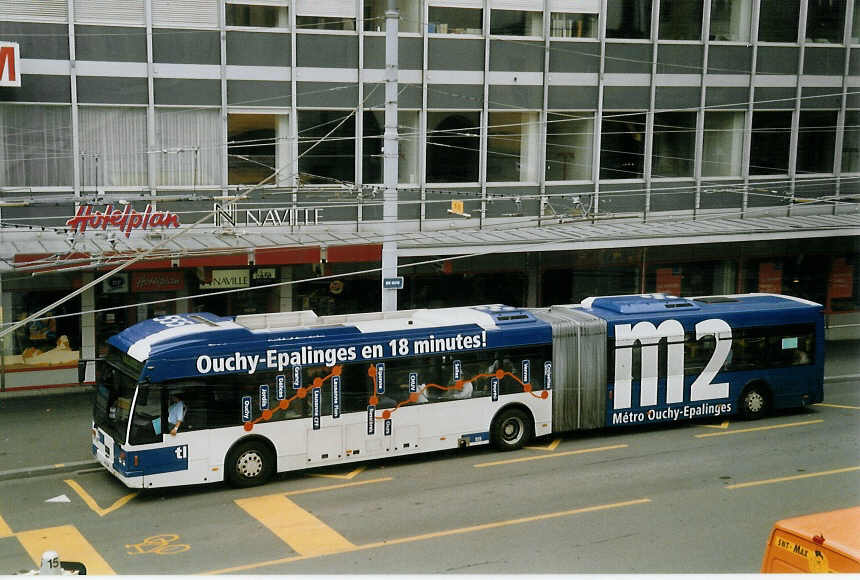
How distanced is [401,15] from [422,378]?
369 inches

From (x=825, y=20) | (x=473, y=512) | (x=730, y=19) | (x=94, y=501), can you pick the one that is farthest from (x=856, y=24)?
(x=94, y=501)

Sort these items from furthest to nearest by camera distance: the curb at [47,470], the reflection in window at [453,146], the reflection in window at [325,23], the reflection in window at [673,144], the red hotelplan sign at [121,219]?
the reflection in window at [673,144]
the reflection in window at [453,146]
the reflection in window at [325,23]
the red hotelplan sign at [121,219]
the curb at [47,470]

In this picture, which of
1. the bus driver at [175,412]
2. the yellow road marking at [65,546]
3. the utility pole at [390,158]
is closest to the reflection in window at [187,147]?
the utility pole at [390,158]

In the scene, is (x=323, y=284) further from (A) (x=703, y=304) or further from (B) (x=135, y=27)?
(A) (x=703, y=304)

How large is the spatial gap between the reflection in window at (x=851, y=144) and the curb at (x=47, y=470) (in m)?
19.3

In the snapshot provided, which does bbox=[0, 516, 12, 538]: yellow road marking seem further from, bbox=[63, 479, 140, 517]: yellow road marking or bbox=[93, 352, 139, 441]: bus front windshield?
bbox=[93, 352, 139, 441]: bus front windshield

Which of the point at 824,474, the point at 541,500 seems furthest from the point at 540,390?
the point at 824,474

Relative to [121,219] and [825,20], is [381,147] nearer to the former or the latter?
[121,219]

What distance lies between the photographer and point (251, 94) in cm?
2183

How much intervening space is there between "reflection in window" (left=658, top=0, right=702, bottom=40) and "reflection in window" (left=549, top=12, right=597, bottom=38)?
1.64 metres

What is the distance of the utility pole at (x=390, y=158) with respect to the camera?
18.2 m

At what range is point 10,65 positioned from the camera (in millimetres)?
19547

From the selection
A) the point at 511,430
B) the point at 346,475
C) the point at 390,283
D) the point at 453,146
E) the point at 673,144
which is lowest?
the point at 346,475

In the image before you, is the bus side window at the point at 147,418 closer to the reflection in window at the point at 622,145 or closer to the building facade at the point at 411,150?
the building facade at the point at 411,150
